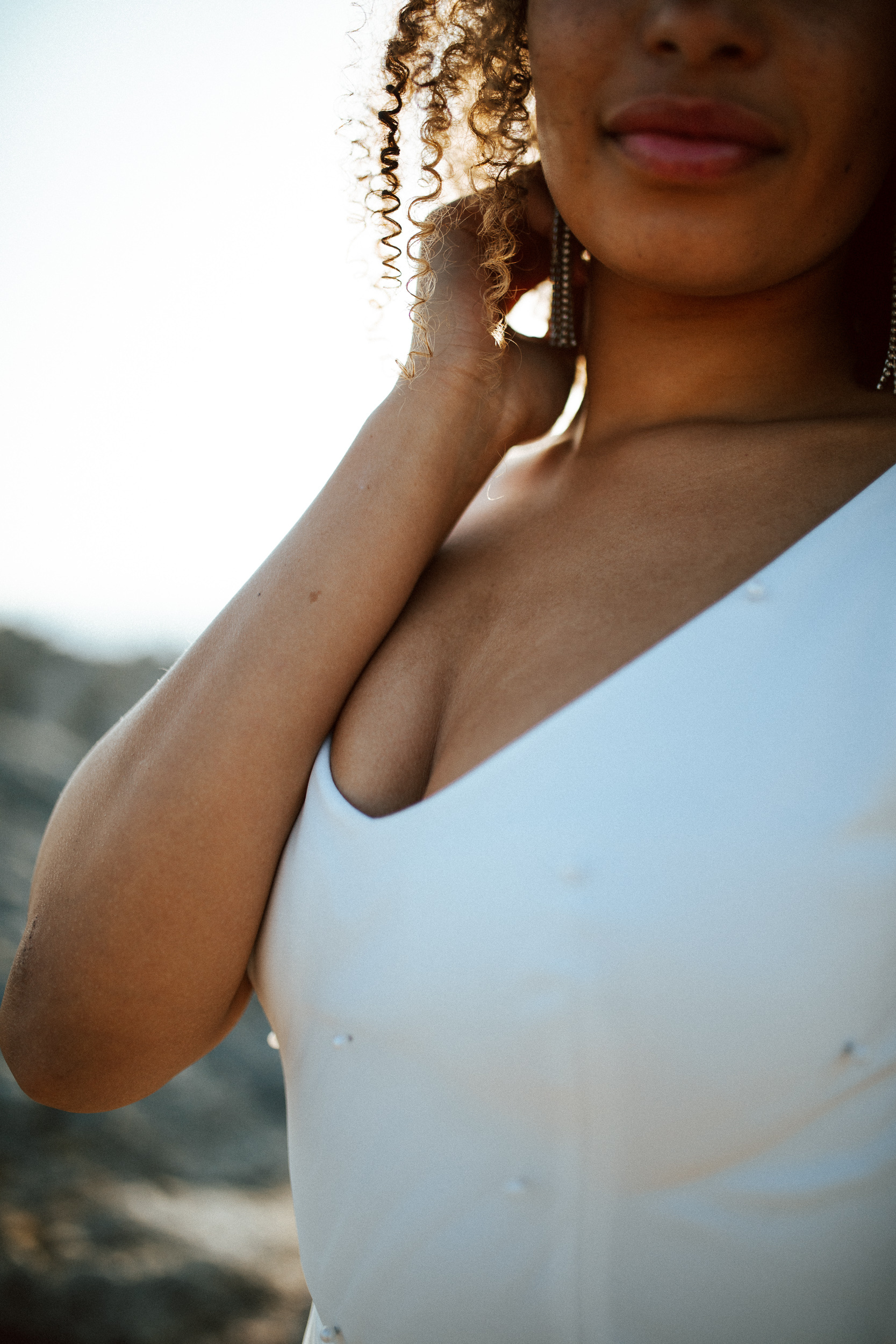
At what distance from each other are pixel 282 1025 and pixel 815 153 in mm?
1121

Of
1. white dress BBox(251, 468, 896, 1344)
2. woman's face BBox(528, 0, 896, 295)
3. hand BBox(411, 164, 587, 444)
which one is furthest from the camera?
hand BBox(411, 164, 587, 444)

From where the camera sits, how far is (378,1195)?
0.94 m

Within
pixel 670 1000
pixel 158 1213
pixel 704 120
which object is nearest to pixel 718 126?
pixel 704 120

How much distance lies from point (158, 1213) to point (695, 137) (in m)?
2.60

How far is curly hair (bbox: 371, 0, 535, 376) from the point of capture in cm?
131

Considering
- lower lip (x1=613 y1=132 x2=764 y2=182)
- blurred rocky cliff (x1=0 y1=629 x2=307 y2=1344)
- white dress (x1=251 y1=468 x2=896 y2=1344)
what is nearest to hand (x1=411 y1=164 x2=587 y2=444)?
lower lip (x1=613 y1=132 x2=764 y2=182)

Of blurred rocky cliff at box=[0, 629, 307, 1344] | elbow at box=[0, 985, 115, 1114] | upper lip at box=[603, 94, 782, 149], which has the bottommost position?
blurred rocky cliff at box=[0, 629, 307, 1344]

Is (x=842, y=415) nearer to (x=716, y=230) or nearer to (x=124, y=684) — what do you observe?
(x=716, y=230)

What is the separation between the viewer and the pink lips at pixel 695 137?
3.22 ft

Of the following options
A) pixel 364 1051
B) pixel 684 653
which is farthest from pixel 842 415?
pixel 364 1051

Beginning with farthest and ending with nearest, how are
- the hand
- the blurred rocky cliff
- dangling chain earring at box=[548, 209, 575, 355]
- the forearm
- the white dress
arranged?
the blurred rocky cliff < dangling chain earring at box=[548, 209, 575, 355] < the hand < the forearm < the white dress

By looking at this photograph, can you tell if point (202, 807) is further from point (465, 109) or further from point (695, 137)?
point (465, 109)

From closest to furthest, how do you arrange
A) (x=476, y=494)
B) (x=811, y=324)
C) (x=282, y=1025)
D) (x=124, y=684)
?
(x=282, y=1025) < (x=811, y=324) < (x=476, y=494) < (x=124, y=684)

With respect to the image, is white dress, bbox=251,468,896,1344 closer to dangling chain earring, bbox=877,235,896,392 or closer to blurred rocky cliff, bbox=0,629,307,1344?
dangling chain earring, bbox=877,235,896,392
